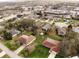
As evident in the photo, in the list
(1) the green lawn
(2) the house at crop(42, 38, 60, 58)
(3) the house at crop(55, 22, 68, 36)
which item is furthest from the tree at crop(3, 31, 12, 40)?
(3) the house at crop(55, 22, 68, 36)

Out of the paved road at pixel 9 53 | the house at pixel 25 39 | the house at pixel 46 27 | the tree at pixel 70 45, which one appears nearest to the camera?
the tree at pixel 70 45

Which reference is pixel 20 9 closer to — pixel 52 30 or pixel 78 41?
pixel 52 30

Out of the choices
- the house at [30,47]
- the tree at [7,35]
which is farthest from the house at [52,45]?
the tree at [7,35]

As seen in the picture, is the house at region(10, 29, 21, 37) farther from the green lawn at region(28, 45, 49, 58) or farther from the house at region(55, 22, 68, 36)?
the house at region(55, 22, 68, 36)

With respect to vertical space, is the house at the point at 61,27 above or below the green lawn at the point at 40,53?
above

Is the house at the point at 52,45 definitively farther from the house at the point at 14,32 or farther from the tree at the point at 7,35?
the tree at the point at 7,35
